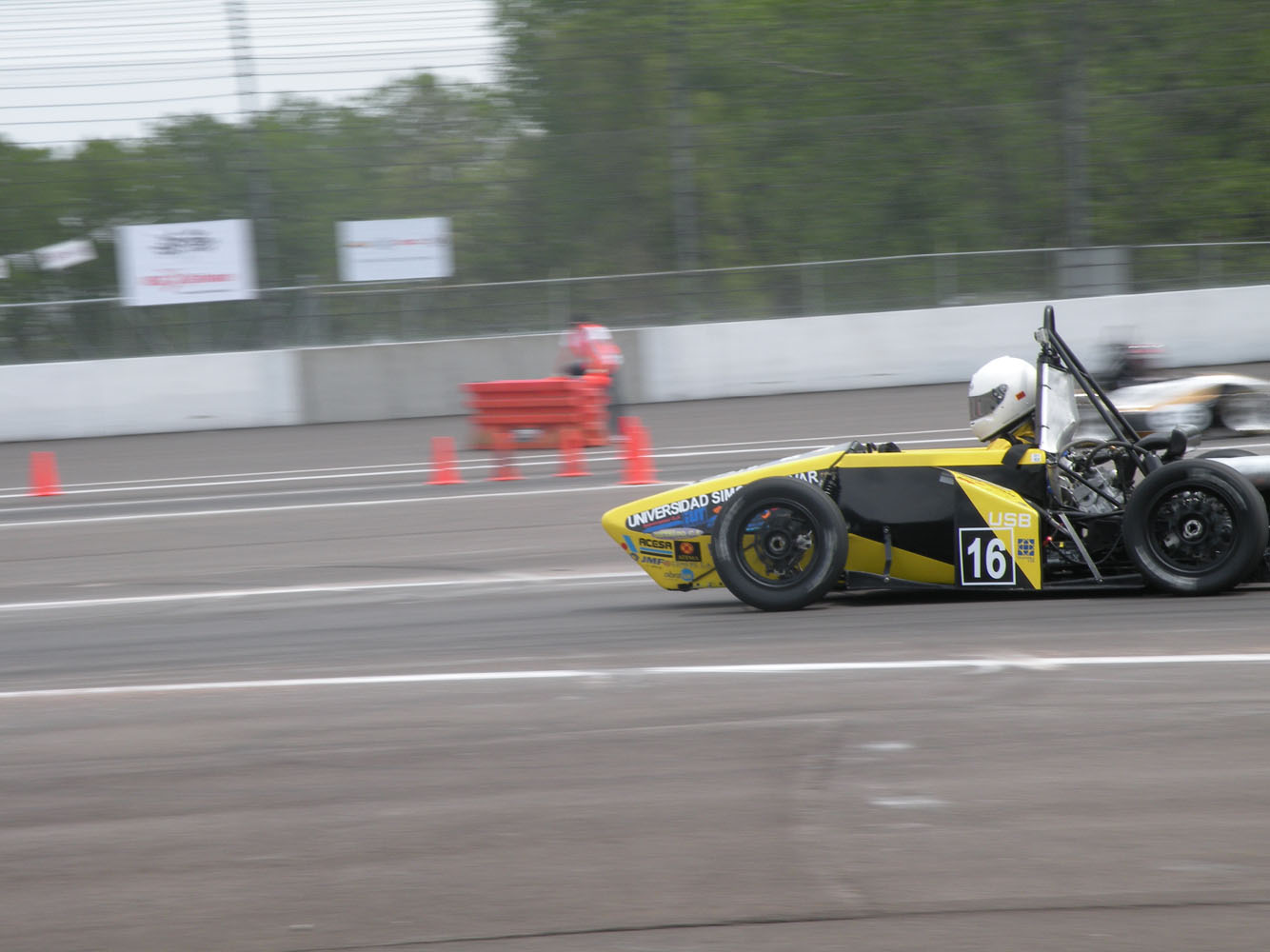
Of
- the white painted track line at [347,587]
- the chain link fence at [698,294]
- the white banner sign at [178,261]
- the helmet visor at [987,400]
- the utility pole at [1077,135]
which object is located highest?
the utility pole at [1077,135]

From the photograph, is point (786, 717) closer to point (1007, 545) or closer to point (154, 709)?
point (1007, 545)

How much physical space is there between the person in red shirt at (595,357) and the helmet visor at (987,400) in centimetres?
1091

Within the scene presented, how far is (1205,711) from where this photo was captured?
494cm

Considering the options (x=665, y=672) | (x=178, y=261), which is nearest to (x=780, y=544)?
(x=665, y=672)

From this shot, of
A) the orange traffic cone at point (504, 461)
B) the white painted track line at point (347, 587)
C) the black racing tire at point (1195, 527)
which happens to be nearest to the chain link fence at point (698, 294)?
the orange traffic cone at point (504, 461)

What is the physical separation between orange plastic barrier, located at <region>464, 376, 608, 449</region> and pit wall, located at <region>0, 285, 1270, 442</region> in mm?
4947

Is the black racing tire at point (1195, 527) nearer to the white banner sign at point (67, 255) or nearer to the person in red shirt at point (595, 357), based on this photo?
the person in red shirt at point (595, 357)

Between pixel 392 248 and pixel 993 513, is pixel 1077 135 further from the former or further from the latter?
pixel 993 513

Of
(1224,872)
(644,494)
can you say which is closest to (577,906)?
(1224,872)

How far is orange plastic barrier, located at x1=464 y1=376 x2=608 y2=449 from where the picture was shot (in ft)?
54.6

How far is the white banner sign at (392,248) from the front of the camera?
21.8m

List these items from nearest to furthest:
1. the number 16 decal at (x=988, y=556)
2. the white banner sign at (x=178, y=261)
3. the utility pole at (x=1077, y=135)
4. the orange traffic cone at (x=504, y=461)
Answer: the number 16 decal at (x=988, y=556) → the orange traffic cone at (x=504, y=461) → the white banner sign at (x=178, y=261) → the utility pole at (x=1077, y=135)

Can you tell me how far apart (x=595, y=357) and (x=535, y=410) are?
5.89 ft

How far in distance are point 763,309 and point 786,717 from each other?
17.6m
